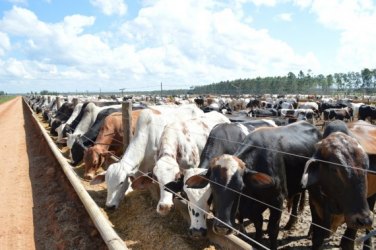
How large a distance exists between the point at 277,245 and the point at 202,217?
58.2 inches

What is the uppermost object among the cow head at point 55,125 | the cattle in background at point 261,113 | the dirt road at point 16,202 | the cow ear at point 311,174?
the cow ear at point 311,174

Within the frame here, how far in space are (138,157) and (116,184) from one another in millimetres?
824

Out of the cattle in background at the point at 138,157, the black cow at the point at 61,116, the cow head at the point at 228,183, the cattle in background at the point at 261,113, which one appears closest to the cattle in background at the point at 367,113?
the cattle in background at the point at 261,113

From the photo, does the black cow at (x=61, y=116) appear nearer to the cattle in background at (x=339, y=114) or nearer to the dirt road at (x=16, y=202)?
the dirt road at (x=16, y=202)

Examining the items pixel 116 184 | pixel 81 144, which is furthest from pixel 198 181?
pixel 81 144

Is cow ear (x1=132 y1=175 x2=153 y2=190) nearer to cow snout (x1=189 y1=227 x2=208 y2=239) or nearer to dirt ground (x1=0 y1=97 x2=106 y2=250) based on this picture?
dirt ground (x1=0 y1=97 x2=106 y2=250)

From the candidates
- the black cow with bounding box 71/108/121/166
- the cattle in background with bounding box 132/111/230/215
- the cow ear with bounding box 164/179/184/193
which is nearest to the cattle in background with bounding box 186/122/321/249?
the cow ear with bounding box 164/179/184/193

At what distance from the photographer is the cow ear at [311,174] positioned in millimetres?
4012

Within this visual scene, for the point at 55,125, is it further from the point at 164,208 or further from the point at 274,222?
the point at 274,222

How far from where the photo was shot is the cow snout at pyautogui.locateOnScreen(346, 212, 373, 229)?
357 centimetres

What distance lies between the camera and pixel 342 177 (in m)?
3.79

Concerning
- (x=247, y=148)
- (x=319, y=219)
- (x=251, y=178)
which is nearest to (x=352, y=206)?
(x=319, y=219)

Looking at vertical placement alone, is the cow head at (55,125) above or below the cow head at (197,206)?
below

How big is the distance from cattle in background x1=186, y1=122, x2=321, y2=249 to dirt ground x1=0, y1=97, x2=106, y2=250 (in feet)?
6.97
